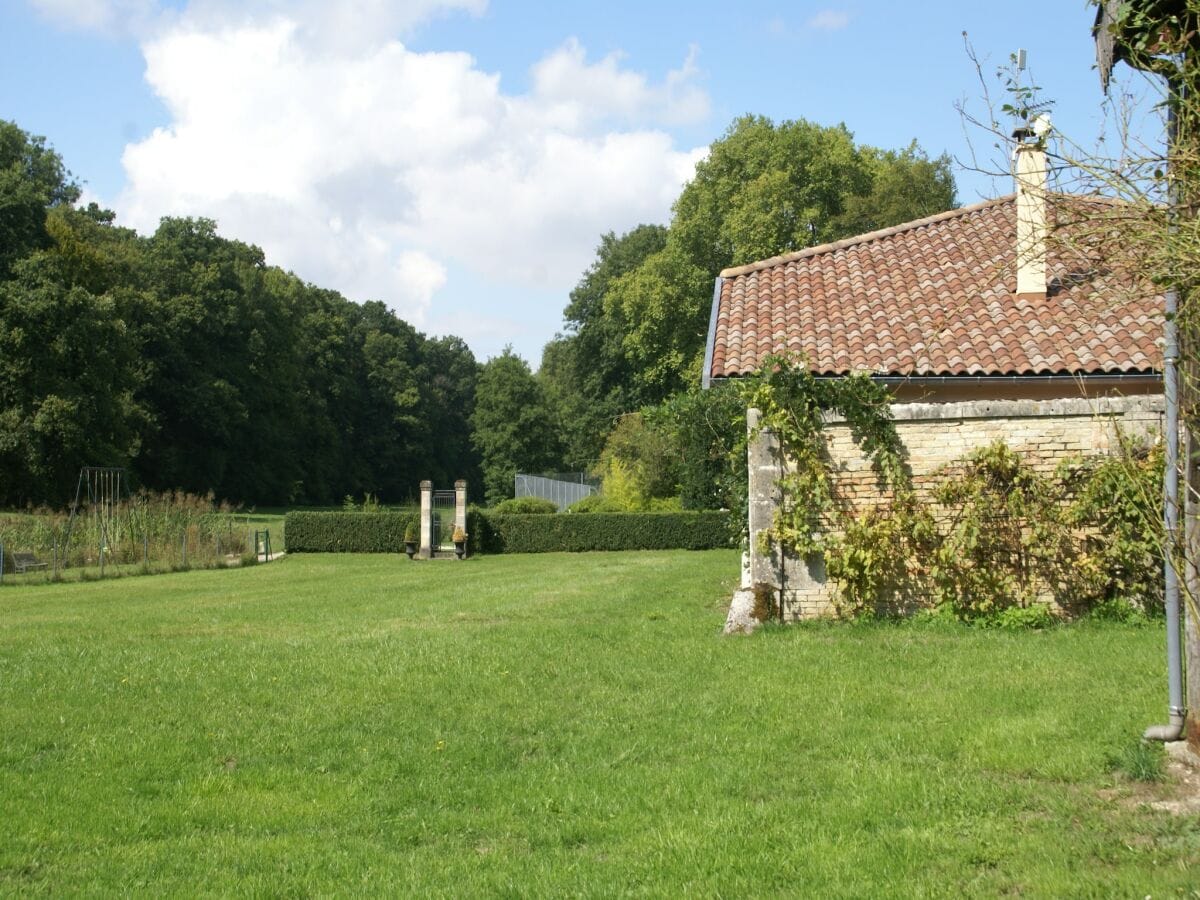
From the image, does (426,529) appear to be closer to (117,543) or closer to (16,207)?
(117,543)

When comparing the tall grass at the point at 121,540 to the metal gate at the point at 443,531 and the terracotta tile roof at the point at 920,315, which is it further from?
the terracotta tile roof at the point at 920,315

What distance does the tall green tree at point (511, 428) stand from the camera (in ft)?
240

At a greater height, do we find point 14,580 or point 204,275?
point 204,275

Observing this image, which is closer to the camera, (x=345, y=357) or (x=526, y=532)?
(x=526, y=532)

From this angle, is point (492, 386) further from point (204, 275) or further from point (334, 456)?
point (204, 275)

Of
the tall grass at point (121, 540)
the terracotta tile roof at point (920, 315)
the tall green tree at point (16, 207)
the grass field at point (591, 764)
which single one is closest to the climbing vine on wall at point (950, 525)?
the grass field at point (591, 764)

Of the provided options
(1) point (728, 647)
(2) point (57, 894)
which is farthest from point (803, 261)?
(2) point (57, 894)

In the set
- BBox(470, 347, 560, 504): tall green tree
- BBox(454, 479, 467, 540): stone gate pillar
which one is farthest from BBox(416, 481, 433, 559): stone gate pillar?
BBox(470, 347, 560, 504): tall green tree

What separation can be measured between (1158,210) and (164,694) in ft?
25.9

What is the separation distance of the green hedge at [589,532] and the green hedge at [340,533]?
2.79 m

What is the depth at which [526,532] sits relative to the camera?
117 feet

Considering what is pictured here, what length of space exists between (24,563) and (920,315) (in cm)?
2209

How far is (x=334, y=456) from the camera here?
7781 centimetres

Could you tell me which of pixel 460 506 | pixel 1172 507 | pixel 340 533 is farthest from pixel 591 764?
pixel 340 533
